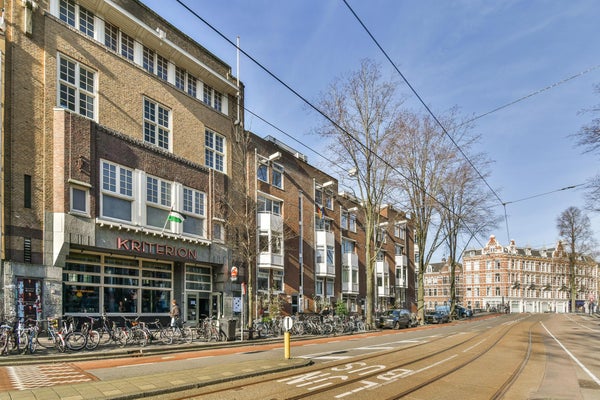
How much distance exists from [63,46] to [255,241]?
14.1m

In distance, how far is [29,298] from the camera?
1700 centimetres

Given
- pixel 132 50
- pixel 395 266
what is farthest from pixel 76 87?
pixel 395 266

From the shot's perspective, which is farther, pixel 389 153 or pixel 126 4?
pixel 389 153

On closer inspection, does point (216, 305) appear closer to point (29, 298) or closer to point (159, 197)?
point (159, 197)

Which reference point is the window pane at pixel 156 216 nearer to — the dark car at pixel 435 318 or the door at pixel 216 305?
the door at pixel 216 305

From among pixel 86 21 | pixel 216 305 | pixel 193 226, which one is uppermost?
pixel 86 21

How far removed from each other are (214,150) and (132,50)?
7.20 meters

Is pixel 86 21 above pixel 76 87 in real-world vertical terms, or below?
above

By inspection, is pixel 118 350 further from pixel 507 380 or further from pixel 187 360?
pixel 507 380

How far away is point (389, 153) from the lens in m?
32.3

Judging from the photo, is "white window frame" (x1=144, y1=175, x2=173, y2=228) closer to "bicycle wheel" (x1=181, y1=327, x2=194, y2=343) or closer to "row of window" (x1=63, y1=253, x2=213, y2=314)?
"row of window" (x1=63, y1=253, x2=213, y2=314)

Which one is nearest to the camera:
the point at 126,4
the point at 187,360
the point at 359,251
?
the point at 187,360

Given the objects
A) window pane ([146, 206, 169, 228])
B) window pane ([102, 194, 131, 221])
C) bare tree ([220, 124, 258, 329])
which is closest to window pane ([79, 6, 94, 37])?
window pane ([102, 194, 131, 221])

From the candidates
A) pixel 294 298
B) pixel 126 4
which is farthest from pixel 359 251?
pixel 126 4
